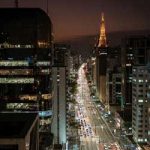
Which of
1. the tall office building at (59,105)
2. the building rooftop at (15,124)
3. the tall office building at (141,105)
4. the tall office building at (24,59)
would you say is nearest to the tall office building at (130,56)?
the tall office building at (141,105)

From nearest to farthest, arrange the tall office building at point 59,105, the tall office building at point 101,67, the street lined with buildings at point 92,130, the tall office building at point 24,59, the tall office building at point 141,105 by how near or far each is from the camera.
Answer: the tall office building at point 24,59 → the tall office building at point 59,105 → the tall office building at point 141,105 → the street lined with buildings at point 92,130 → the tall office building at point 101,67

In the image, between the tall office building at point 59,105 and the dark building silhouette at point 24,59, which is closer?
the dark building silhouette at point 24,59

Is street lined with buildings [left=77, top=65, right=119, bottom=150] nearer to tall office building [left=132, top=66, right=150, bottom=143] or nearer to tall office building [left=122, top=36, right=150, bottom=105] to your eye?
tall office building [left=132, top=66, right=150, bottom=143]

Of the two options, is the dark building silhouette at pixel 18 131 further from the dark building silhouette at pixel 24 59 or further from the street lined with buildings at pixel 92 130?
the street lined with buildings at pixel 92 130

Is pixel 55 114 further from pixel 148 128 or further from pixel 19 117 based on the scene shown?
pixel 19 117

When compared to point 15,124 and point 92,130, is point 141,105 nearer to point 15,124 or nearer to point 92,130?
point 92,130
